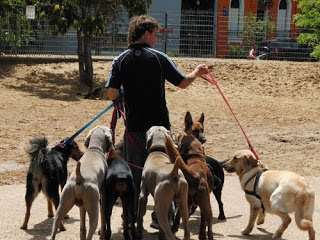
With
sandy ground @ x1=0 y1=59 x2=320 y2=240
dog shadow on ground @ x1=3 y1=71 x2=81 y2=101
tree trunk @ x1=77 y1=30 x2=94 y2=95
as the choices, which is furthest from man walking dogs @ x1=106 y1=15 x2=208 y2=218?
tree trunk @ x1=77 y1=30 x2=94 y2=95

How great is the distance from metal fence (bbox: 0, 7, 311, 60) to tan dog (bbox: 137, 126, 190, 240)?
17.7 metres

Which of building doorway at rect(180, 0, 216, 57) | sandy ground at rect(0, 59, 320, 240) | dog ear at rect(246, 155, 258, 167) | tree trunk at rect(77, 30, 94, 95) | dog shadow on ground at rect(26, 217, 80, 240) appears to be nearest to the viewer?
dog shadow on ground at rect(26, 217, 80, 240)

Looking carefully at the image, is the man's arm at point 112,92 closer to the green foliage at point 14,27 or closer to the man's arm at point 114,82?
the man's arm at point 114,82

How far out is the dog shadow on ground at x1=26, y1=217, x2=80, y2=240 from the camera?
7.11 meters

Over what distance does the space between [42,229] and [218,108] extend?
35.4 ft

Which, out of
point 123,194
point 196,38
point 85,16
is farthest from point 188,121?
point 196,38

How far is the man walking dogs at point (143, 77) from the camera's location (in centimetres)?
662

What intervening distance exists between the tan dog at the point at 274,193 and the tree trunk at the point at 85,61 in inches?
509

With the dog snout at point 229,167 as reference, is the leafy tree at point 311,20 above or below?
above

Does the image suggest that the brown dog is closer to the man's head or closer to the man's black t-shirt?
the man's black t-shirt

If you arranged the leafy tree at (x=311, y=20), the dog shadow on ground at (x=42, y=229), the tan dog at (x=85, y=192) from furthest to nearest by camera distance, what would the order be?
1. the leafy tree at (x=311, y=20)
2. the dog shadow on ground at (x=42, y=229)
3. the tan dog at (x=85, y=192)

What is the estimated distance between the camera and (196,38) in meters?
27.5

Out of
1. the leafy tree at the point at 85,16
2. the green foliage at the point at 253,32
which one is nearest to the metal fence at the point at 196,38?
the green foliage at the point at 253,32

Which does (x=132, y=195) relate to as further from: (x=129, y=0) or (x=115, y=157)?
(x=129, y=0)
